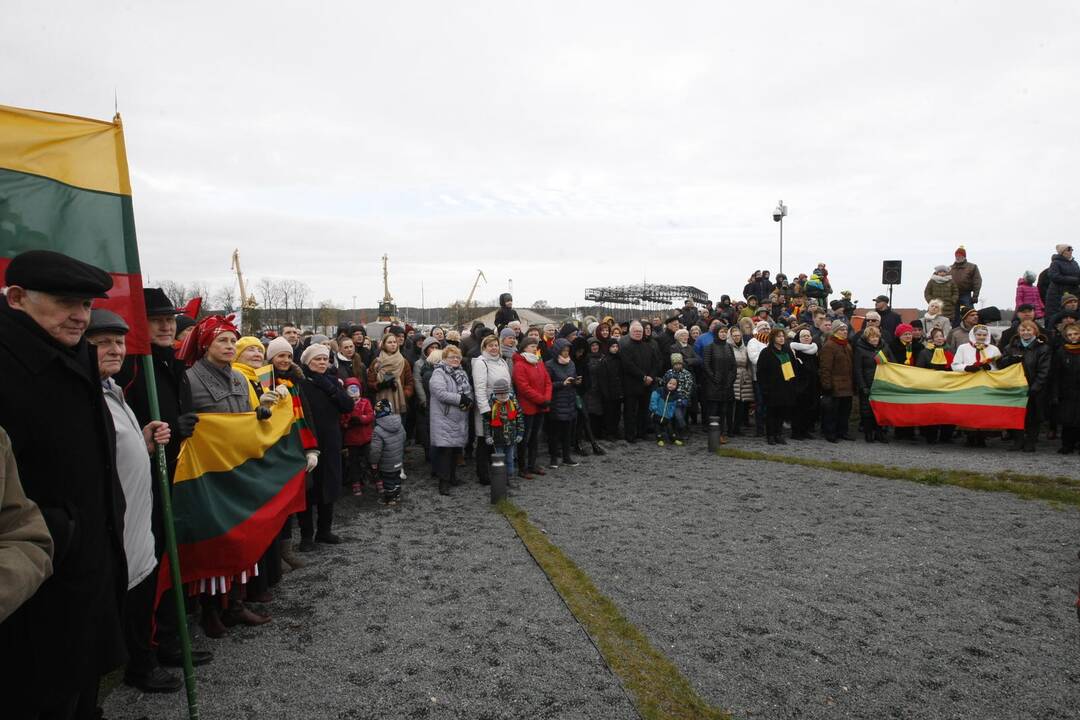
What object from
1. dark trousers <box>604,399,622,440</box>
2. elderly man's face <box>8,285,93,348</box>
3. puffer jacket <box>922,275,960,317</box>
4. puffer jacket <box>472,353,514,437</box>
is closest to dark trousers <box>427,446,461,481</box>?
puffer jacket <box>472,353,514,437</box>

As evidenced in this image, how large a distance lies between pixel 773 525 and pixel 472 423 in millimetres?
4884

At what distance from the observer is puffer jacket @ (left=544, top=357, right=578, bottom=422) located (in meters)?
9.79

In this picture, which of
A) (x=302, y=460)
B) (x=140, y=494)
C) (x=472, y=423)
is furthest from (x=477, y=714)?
(x=472, y=423)

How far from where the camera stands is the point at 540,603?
16.3 feet

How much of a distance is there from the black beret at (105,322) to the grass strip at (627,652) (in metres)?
3.40

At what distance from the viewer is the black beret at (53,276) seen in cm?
245

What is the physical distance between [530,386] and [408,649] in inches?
207

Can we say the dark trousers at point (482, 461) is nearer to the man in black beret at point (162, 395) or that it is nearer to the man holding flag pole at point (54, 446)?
the man in black beret at point (162, 395)

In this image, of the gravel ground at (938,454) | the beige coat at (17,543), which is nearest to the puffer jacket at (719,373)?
the gravel ground at (938,454)

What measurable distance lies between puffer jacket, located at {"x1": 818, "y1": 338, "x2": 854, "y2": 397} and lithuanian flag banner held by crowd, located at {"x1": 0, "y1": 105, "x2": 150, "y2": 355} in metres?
10.8

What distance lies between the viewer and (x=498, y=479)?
25.8 feet

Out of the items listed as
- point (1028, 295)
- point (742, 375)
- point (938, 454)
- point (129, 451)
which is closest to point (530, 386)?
point (742, 375)

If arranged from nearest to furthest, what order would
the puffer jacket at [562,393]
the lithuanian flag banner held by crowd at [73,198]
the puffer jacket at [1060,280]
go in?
the lithuanian flag banner held by crowd at [73,198]
the puffer jacket at [562,393]
the puffer jacket at [1060,280]

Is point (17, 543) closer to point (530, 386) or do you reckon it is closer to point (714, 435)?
point (530, 386)
